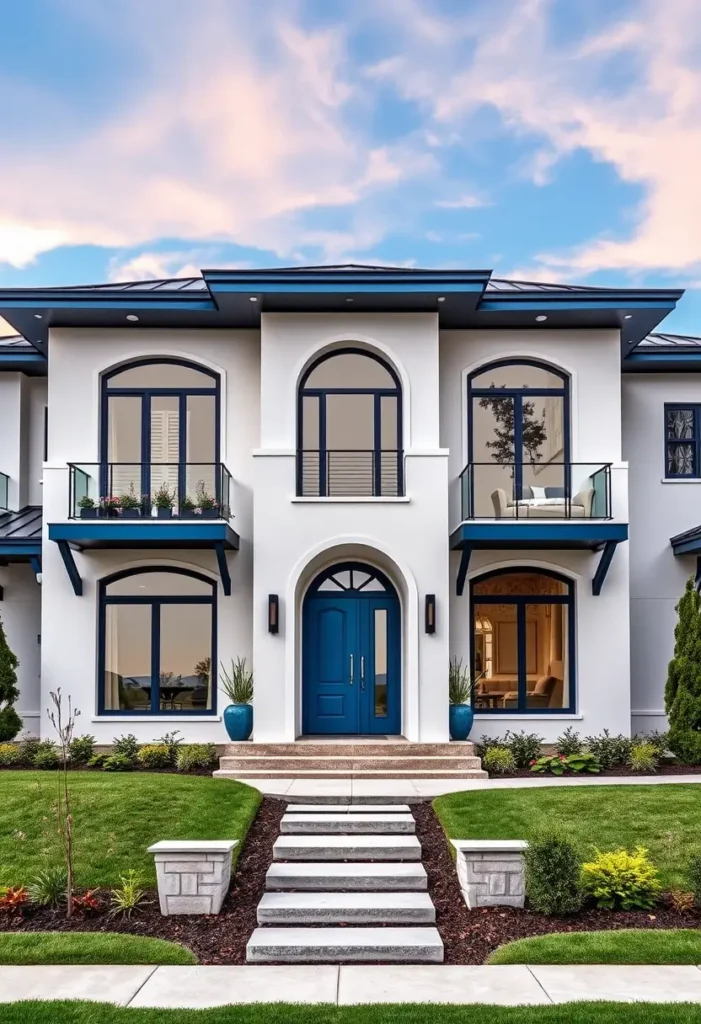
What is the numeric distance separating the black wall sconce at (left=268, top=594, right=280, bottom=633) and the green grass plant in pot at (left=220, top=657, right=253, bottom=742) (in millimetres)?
1005

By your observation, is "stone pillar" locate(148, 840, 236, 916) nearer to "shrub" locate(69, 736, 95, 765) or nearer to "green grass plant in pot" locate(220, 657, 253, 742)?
"green grass plant in pot" locate(220, 657, 253, 742)

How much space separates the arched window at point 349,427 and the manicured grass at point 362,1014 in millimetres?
9056

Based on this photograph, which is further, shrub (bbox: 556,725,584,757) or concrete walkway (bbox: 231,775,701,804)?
shrub (bbox: 556,725,584,757)

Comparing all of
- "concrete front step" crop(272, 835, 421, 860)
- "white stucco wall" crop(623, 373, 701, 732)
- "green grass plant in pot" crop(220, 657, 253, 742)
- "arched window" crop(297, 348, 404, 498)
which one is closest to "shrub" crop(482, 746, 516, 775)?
"white stucco wall" crop(623, 373, 701, 732)

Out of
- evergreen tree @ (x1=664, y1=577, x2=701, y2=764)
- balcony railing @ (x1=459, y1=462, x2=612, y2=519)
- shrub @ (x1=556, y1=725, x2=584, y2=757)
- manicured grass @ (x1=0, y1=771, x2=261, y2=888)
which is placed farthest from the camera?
balcony railing @ (x1=459, y1=462, x2=612, y2=519)

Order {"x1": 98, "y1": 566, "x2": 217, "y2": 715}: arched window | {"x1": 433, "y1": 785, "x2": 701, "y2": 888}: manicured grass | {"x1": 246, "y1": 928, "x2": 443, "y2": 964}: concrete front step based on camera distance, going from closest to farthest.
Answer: {"x1": 246, "y1": 928, "x2": 443, "y2": 964}: concrete front step
{"x1": 433, "y1": 785, "x2": 701, "y2": 888}: manicured grass
{"x1": 98, "y1": 566, "x2": 217, "y2": 715}: arched window

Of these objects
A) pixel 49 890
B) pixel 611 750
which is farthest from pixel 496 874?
pixel 611 750

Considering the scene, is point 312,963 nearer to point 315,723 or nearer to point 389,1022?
point 389,1022

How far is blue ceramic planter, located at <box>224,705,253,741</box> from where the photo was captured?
1353cm

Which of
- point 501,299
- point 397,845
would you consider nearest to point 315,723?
point 397,845

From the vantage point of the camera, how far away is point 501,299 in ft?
46.5

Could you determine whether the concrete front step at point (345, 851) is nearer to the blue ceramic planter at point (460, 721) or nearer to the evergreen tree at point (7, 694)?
the blue ceramic planter at point (460, 721)

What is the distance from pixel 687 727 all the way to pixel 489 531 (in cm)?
413

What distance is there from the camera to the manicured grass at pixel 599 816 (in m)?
8.91
